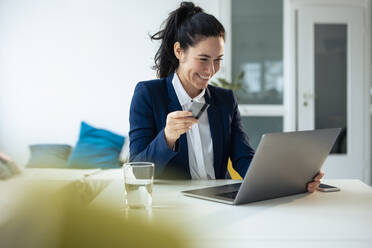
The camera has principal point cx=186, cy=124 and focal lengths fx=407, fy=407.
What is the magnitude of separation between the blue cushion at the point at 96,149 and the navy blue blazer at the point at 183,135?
2.29 metres

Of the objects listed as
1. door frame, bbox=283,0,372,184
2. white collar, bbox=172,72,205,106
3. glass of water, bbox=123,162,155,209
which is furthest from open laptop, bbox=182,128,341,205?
door frame, bbox=283,0,372,184

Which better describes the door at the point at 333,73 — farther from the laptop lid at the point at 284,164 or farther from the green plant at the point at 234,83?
the laptop lid at the point at 284,164

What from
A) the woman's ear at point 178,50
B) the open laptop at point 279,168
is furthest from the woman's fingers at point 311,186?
the woman's ear at point 178,50

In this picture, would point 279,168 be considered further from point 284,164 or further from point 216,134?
point 216,134

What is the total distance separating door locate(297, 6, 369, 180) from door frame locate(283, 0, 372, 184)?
0.04 meters

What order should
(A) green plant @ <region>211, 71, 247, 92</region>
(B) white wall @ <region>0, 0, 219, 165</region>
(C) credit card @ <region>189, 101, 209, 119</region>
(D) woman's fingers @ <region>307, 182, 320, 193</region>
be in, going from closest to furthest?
(C) credit card @ <region>189, 101, 209, 119</region> → (D) woman's fingers @ <region>307, 182, 320, 193</region> → (A) green plant @ <region>211, 71, 247, 92</region> → (B) white wall @ <region>0, 0, 219, 165</region>

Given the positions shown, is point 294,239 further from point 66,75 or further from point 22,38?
point 22,38

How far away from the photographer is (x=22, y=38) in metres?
4.16

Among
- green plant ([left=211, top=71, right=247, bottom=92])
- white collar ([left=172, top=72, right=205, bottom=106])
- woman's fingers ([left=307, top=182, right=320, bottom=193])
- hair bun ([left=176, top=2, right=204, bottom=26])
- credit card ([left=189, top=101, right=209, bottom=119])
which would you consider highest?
hair bun ([left=176, top=2, right=204, bottom=26])

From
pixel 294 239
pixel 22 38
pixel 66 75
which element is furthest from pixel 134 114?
pixel 22 38

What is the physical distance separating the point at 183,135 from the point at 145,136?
0.15 metres

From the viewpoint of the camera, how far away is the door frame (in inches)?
165

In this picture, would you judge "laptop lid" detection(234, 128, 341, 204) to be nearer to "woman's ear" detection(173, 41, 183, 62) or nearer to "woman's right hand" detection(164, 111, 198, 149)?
"woman's right hand" detection(164, 111, 198, 149)

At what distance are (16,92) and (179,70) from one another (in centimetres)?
302
